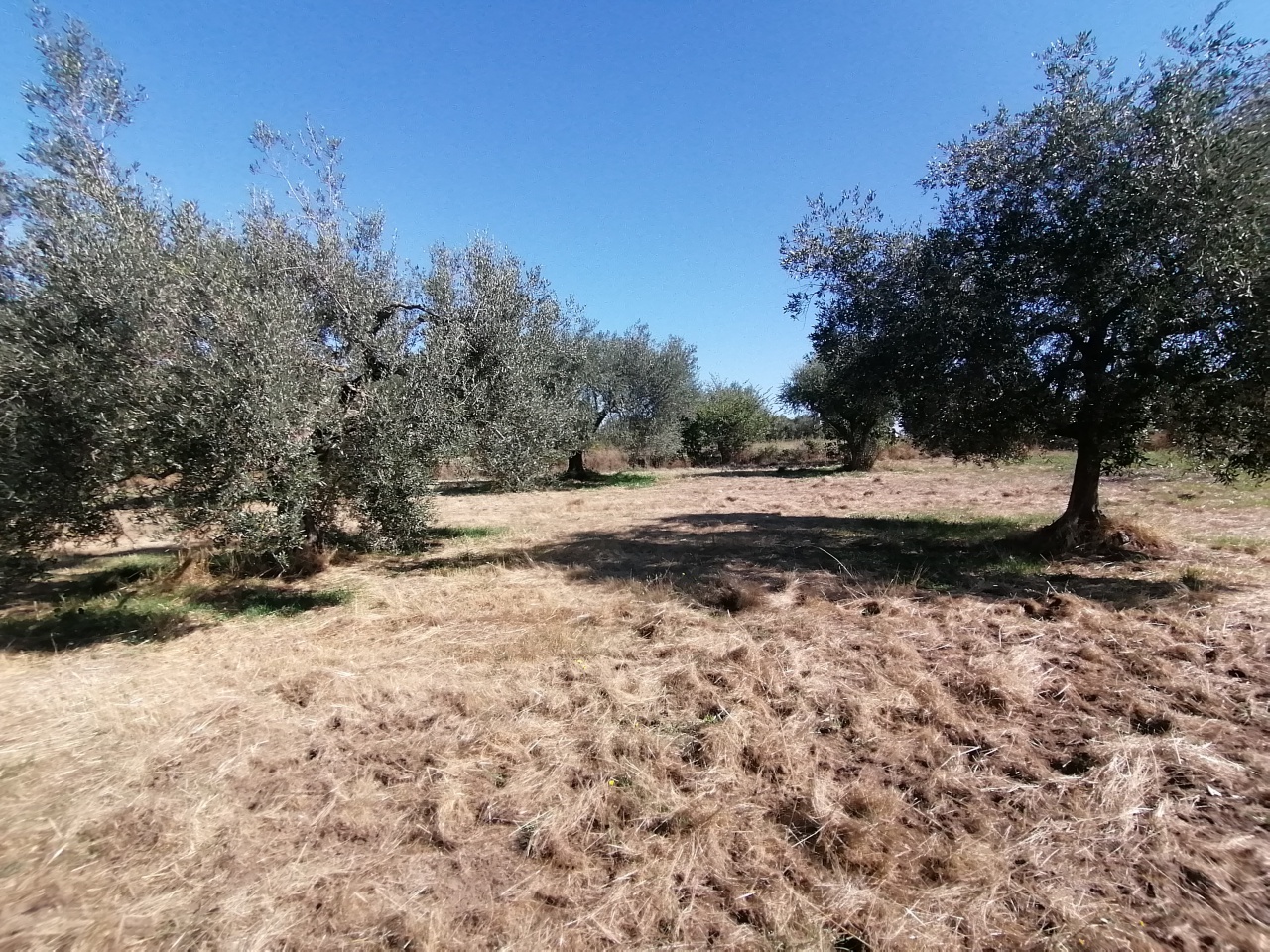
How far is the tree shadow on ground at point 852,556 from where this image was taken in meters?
8.06

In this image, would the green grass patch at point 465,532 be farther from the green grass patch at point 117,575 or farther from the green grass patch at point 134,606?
the green grass patch at point 117,575

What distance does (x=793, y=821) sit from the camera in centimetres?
372

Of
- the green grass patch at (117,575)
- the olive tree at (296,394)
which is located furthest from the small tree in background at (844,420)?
the green grass patch at (117,575)

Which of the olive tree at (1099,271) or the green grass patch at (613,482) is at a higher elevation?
the olive tree at (1099,271)

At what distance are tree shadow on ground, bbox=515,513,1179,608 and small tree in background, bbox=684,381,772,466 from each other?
25572 millimetres

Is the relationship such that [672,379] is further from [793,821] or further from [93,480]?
[793,821]

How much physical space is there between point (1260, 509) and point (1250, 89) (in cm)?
897

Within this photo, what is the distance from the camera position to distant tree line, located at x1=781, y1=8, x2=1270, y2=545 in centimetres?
678

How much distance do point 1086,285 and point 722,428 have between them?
3389 centimetres

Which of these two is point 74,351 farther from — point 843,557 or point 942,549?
point 942,549

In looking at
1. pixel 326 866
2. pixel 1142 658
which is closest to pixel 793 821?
pixel 326 866

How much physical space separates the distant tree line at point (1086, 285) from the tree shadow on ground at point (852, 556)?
1.80 metres

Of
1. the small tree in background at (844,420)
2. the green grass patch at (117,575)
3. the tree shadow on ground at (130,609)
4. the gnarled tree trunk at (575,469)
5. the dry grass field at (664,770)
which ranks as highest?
the small tree in background at (844,420)

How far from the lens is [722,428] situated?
4172 cm
